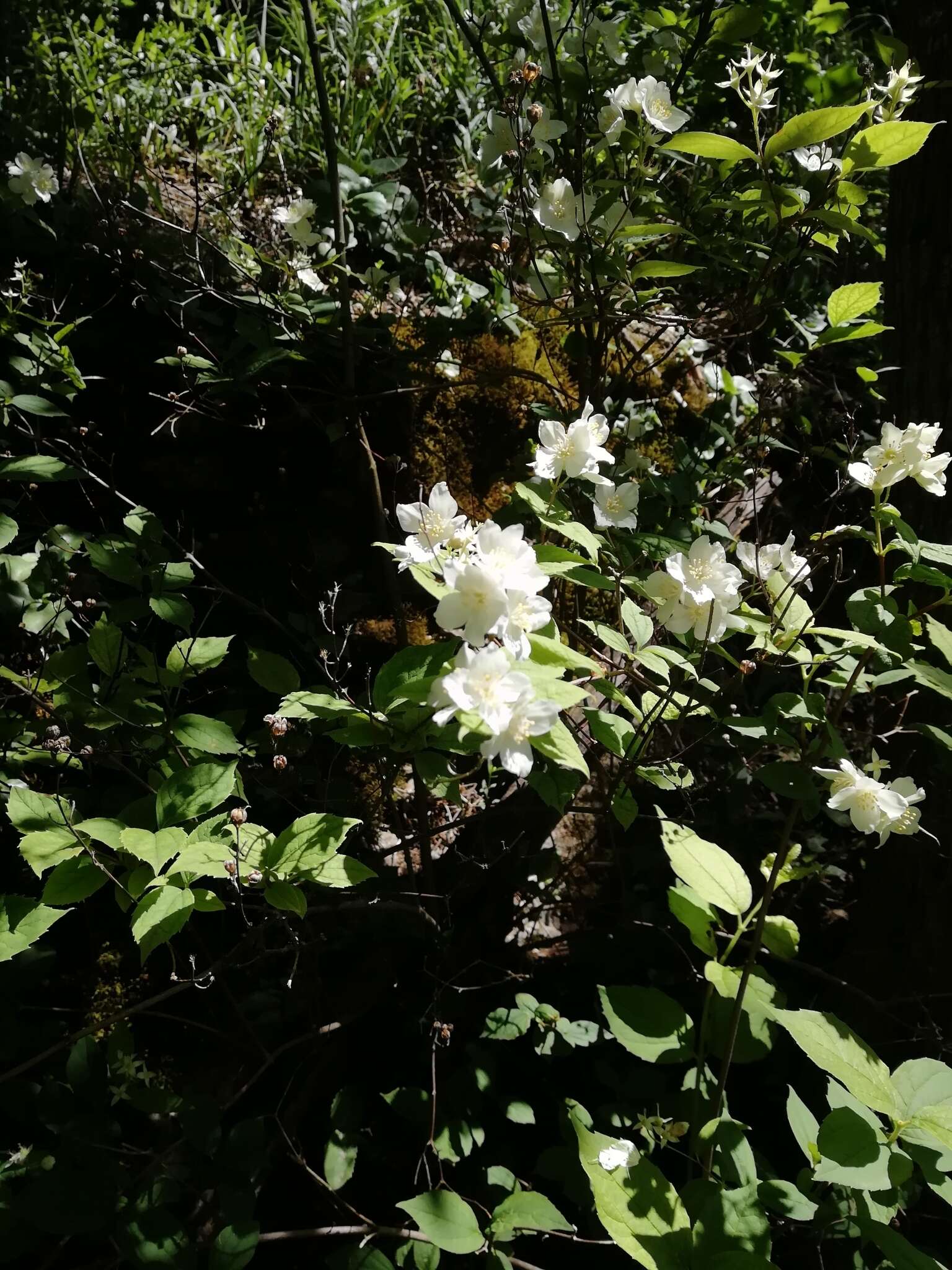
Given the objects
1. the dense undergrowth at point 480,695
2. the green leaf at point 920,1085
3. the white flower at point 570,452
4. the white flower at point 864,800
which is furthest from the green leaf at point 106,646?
the green leaf at point 920,1085

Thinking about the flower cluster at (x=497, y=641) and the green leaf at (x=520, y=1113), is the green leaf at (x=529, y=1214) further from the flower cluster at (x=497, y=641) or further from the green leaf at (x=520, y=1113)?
the flower cluster at (x=497, y=641)

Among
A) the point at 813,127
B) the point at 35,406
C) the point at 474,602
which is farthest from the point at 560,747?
the point at 35,406

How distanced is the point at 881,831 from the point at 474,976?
3.19 ft

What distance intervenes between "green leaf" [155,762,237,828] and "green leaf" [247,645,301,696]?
0.75 ft

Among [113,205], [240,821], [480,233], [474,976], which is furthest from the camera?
[480,233]

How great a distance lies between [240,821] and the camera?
3.67 ft

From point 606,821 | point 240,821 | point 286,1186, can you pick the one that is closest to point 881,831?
point 606,821

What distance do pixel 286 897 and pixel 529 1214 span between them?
668 mm

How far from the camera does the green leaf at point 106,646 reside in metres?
1.40

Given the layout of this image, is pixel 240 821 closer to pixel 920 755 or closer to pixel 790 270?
pixel 790 270

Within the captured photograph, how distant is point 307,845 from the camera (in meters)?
1.09

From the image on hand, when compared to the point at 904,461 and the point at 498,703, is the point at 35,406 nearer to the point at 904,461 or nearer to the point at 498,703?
the point at 498,703

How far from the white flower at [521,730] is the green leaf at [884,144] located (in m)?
0.95

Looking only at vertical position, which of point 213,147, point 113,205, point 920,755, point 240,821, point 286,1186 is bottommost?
point 286,1186
